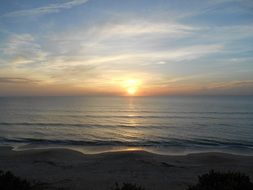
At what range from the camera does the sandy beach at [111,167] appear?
14.8 meters

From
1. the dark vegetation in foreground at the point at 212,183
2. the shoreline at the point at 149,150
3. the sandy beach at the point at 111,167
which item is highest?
the dark vegetation in foreground at the point at 212,183

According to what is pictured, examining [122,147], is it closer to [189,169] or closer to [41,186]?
[189,169]

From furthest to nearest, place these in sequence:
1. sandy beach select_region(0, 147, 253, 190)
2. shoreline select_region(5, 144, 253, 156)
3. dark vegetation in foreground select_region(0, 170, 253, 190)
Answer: shoreline select_region(5, 144, 253, 156)
sandy beach select_region(0, 147, 253, 190)
dark vegetation in foreground select_region(0, 170, 253, 190)

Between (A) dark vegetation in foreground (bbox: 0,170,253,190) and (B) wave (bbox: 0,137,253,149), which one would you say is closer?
(A) dark vegetation in foreground (bbox: 0,170,253,190)

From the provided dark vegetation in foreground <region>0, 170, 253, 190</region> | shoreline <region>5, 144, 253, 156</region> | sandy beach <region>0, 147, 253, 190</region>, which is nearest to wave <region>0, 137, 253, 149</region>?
shoreline <region>5, 144, 253, 156</region>

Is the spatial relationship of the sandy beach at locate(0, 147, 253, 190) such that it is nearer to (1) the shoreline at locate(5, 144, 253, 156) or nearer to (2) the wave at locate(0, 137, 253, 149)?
(1) the shoreline at locate(5, 144, 253, 156)

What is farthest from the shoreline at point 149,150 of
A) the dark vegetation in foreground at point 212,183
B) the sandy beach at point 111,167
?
the dark vegetation in foreground at point 212,183

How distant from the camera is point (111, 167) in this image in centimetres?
1914

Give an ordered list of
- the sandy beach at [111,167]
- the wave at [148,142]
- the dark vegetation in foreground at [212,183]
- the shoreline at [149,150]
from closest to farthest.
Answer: the dark vegetation in foreground at [212,183], the sandy beach at [111,167], the shoreline at [149,150], the wave at [148,142]

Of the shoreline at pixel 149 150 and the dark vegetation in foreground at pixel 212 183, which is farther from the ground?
the dark vegetation in foreground at pixel 212 183

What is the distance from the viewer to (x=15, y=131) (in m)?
40.2

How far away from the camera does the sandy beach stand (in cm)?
1481

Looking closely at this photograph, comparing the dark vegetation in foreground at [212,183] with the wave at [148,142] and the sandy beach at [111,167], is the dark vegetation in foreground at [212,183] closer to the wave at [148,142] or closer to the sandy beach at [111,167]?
the sandy beach at [111,167]

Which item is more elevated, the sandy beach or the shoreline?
the sandy beach
